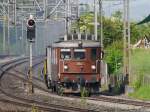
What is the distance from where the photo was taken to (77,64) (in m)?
25.3

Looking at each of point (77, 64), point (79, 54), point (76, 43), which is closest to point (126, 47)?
point (79, 54)

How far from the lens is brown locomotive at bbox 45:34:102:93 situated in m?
25.2

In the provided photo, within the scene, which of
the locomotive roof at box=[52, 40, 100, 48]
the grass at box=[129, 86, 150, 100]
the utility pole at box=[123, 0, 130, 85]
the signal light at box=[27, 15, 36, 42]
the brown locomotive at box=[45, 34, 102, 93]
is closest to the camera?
the brown locomotive at box=[45, 34, 102, 93]

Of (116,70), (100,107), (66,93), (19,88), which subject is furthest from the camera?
(116,70)

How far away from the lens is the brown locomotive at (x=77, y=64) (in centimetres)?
2520

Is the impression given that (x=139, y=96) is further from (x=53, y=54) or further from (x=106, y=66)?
(x=106, y=66)

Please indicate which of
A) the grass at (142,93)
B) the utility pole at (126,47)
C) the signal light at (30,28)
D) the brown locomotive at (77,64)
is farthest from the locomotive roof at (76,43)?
the grass at (142,93)

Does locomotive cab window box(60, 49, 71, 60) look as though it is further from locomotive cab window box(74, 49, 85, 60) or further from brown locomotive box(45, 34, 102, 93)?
locomotive cab window box(74, 49, 85, 60)

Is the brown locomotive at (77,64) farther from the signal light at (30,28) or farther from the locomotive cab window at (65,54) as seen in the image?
the signal light at (30,28)

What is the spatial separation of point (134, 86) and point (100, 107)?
829 centimetres

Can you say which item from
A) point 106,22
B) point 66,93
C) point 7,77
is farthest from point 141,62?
point 106,22

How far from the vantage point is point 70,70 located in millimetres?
25312

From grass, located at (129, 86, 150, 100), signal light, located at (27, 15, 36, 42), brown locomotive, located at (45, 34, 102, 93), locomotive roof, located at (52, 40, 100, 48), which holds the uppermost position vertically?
signal light, located at (27, 15, 36, 42)

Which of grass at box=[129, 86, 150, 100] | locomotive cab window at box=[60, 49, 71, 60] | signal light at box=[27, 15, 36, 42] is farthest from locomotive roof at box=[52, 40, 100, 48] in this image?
grass at box=[129, 86, 150, 100]
